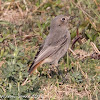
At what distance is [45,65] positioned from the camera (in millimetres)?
8711

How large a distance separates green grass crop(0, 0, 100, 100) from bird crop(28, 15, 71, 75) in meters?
0.20

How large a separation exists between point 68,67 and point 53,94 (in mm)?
1336

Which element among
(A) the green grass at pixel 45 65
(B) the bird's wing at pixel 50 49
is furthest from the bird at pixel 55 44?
(A) the green grass at pixel 45 65

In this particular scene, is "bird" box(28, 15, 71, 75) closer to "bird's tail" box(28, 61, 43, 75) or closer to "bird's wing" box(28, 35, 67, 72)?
"bird's wing" box(28, 35, 67, 72)

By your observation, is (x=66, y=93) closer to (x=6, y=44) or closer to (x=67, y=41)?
(x=67, y=41)

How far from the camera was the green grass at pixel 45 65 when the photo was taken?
7039mm

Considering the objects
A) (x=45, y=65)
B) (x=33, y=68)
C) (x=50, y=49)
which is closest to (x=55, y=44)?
(x=50, y=49)

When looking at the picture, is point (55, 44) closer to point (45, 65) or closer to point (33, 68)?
point (45, 65)

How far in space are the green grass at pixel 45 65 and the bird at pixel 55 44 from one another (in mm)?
205

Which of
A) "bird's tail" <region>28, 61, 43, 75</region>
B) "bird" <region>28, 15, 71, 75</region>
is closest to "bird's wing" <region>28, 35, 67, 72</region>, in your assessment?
"bird" <region>28, 15, 71, 75</region>

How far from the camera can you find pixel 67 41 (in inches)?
347

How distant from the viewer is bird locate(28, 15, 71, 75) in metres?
8.42

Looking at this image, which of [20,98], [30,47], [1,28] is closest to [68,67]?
[30,47]

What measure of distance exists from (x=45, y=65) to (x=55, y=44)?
1.77 ft
